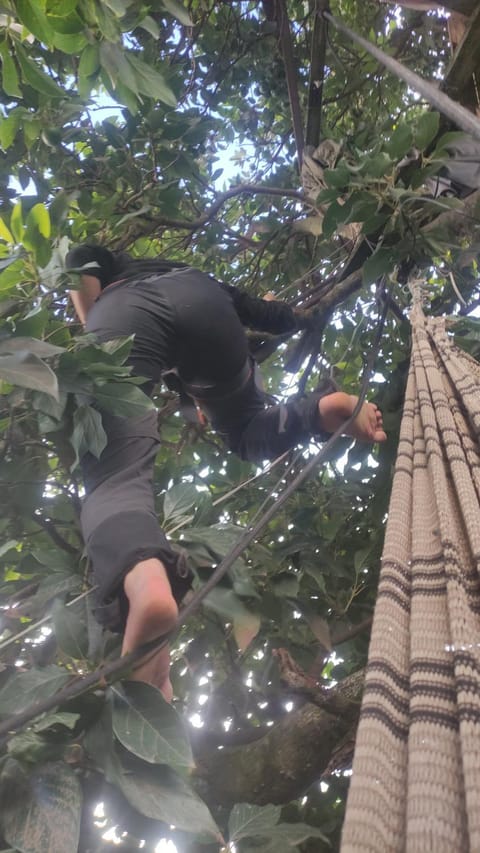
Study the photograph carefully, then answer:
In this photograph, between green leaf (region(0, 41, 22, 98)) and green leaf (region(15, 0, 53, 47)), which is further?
green leaf (region(0, 41, 22, 98))

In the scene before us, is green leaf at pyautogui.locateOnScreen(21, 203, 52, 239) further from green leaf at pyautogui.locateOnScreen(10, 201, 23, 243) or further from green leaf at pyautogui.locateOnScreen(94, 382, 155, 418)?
green leaf at pyautogui.locateOnScreen(94, 382, 155, 418)

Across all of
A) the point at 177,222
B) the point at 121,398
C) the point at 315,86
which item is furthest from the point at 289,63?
the point at 121,398

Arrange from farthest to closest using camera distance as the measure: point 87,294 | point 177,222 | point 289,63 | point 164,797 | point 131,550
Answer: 1. point 289,63
2. point 177,222
3. point 87,294
4. point 131,550
5. point 164,797

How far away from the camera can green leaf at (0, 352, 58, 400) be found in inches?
31.1

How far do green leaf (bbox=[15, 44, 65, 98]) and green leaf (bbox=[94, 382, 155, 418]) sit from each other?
0.46 m

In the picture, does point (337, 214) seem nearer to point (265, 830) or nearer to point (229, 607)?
point (229, 607)

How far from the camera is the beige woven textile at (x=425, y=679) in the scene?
0.42m

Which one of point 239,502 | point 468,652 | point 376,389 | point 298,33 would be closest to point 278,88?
point 298,33

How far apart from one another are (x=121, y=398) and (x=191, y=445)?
3.91ft

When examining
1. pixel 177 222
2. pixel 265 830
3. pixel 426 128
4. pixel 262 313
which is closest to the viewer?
pixel 265 830

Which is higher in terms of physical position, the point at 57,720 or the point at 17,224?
the point at 17,224

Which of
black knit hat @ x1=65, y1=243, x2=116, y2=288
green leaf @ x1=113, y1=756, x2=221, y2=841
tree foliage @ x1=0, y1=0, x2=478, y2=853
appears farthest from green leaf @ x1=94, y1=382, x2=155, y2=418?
green leaf @ x1=113, y1=756, x2=221, y2=841

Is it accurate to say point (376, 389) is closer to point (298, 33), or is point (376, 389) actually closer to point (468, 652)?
point (468, 652)

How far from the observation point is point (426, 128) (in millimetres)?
1276
